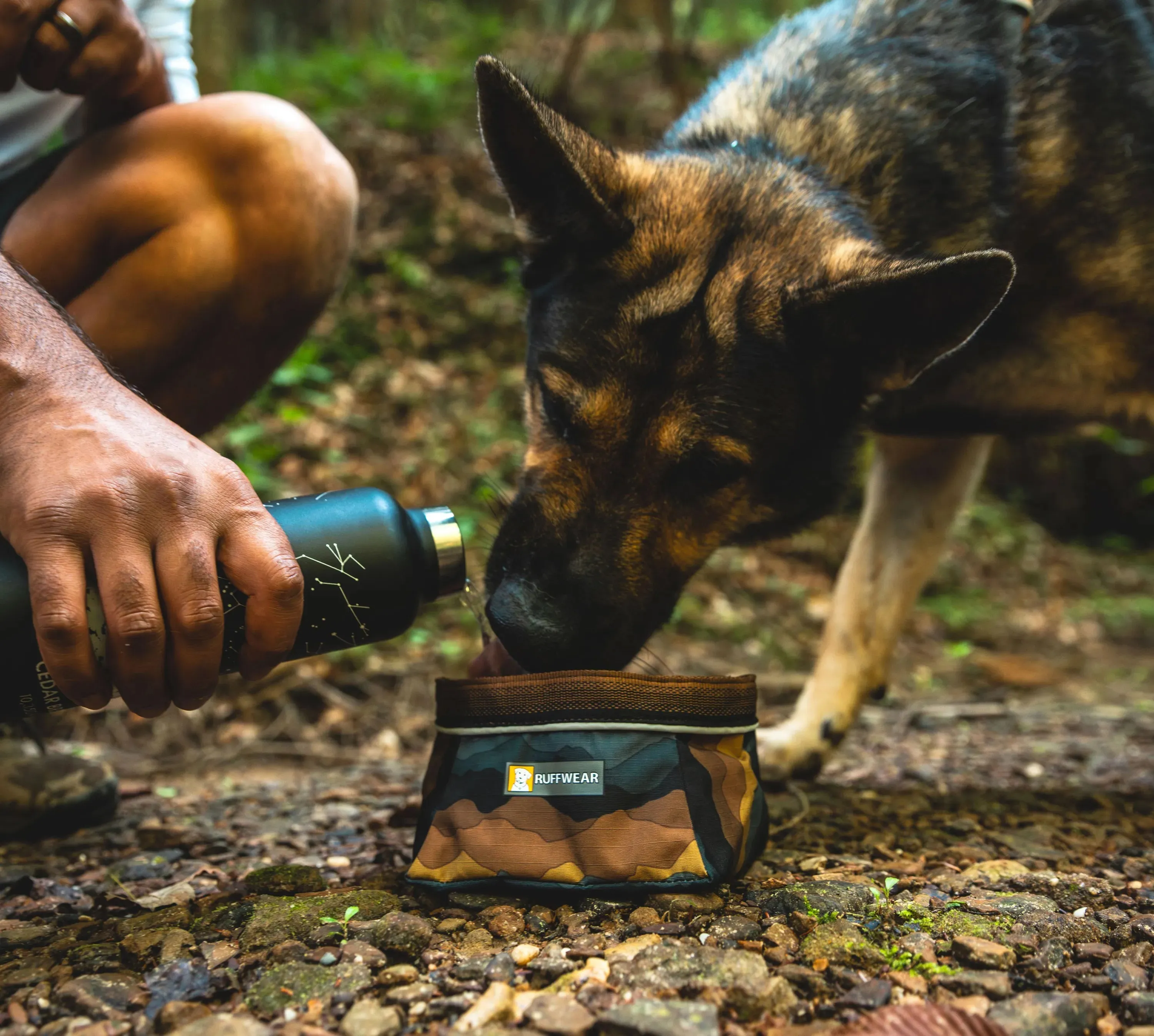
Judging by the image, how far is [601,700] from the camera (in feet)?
5.12

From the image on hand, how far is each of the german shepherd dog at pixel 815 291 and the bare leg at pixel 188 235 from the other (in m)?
0.57

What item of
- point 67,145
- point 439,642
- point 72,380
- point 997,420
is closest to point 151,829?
point 72,380

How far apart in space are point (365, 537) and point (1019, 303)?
1.86 meters

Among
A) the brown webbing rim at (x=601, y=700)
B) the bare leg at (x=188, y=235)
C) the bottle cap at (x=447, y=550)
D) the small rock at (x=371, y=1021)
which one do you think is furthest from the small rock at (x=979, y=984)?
the bare leg at (x=188, y=235)

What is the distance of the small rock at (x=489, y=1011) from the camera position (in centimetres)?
118

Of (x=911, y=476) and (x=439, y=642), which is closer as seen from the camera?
(x=911, y=476)

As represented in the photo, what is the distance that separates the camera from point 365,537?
5.00ft

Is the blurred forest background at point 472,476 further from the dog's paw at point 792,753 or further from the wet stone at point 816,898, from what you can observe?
the wet stone at point 816,898

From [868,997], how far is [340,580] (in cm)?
98

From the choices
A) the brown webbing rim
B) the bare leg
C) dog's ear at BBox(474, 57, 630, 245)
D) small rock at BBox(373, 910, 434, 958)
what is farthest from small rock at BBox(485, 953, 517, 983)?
the bare leg

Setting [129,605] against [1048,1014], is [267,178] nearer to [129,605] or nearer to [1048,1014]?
[129,605]

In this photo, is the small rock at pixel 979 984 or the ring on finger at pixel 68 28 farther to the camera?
the ring on finger at pixel 68 28

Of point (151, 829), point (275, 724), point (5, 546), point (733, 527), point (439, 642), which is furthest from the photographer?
point (439, 642)

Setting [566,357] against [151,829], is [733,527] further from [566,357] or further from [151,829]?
[151,829]
